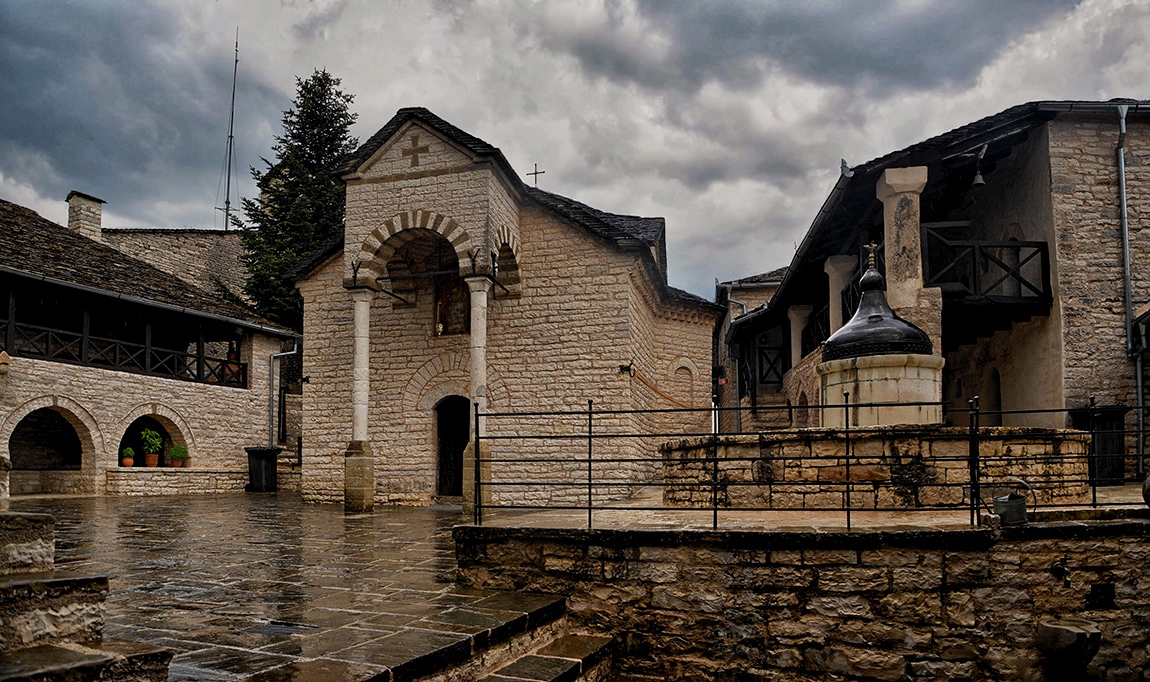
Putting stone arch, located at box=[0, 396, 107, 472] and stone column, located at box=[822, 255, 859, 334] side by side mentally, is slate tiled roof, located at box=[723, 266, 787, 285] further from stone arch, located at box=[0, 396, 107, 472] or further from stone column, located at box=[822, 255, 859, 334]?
stone arch, located at box=[0, 396, 107, 472]

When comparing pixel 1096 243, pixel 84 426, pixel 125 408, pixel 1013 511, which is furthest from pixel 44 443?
pixel 1096 243

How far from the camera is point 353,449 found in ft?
44.3

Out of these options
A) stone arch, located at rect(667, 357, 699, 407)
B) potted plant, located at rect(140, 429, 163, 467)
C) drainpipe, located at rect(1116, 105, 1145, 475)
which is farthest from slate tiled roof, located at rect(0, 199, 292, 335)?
drainpipe, located at rect(1116, 105, 1145, 475)

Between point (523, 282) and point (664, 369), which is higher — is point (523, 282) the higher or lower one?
the higher one

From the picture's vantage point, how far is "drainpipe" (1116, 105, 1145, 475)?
11.6 m

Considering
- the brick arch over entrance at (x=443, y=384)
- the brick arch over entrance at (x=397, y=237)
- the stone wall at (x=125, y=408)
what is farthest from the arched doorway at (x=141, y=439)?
the brick arch over entrance at (x=397, y=237)

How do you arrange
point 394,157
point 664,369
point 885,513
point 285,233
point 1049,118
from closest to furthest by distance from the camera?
point 885,513 → point 1049,118 → point 394,157 → point 664,369 → point 285,233

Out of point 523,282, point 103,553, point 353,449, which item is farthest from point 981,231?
point 103,553

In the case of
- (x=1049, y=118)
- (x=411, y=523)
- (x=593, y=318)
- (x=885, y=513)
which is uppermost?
(x=1049, y=118)

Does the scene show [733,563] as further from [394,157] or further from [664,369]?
[664,369]

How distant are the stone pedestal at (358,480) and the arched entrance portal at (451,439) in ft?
7.44

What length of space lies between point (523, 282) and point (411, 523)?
18.2 feet

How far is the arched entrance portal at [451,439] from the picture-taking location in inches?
614

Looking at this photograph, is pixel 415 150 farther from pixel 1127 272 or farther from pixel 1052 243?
pixel 1127 272
